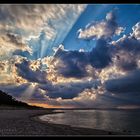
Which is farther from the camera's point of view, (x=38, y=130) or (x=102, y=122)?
(x=102, y=122)

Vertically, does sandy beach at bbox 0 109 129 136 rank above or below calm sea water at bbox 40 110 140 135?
below

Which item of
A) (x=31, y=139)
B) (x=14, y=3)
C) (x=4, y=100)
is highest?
(x=4, y=100)

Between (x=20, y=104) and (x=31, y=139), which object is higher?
(x=20, y=104)

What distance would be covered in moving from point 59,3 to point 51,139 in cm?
378

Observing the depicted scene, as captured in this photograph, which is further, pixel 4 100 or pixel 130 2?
pixel 4 100

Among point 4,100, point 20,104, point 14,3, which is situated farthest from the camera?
point 20,104

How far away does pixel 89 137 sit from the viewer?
792cm

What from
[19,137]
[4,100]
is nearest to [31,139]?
[19,137]

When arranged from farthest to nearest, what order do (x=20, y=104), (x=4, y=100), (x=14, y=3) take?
(x=20, y=104) < (x=4, y=100) < (x=14, y=3)

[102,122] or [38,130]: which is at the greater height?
[102,122]

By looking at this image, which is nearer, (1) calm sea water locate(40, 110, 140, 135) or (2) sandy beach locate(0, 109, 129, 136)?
(2) sandy beach locate(0, 109, 129, 136)

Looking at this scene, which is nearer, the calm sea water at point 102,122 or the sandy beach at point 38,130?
the sandy beach at point 38,130

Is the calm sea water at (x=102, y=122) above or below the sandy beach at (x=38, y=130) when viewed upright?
above

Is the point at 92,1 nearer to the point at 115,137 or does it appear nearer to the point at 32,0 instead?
the point at 32,0
